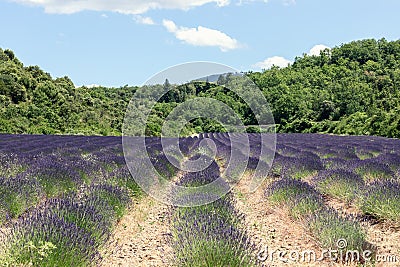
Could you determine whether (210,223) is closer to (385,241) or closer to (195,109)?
(385,241)

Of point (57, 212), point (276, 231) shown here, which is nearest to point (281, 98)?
point (276, 231)

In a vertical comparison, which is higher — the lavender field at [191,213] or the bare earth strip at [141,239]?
the lavender field at [191,213]

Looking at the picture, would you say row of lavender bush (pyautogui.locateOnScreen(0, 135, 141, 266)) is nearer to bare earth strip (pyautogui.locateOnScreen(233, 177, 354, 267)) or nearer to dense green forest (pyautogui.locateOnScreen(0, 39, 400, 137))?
bare earth strip (pyautogui.locateOnScreen(233, 177, 354, 267))

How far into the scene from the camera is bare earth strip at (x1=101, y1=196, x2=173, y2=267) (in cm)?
392

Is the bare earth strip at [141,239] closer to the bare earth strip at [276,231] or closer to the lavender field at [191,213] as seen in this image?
the lavender field at [191,213]

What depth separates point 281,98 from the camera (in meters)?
48.0

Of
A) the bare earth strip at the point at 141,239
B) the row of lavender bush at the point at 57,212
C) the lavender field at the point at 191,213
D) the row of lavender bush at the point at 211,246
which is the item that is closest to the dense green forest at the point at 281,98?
the lavender field at the point at 191,213

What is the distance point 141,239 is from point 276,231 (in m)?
1.56

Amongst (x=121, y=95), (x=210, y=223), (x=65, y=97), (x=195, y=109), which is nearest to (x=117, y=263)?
(x=210, y=223)

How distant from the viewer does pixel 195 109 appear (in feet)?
29.8

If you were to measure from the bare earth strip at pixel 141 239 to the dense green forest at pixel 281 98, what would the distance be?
2252 mm

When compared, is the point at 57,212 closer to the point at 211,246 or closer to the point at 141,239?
the point at 141,239

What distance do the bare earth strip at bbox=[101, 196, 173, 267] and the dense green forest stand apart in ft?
7.39

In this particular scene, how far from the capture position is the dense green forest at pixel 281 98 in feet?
79.3
